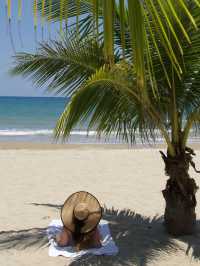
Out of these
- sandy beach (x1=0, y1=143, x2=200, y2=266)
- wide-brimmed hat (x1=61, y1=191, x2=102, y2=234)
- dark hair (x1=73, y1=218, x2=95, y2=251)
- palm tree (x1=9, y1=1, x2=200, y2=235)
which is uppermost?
palm tree (x1=9, y1=1, x2=200, y2=235)

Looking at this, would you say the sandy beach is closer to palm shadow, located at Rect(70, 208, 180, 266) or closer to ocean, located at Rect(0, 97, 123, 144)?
palm shadow, located at Rect(70, 208, 180, 266)

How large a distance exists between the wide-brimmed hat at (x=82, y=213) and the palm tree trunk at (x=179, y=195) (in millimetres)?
794

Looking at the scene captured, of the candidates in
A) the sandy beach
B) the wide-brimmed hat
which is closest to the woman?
the wide-brimmed hat

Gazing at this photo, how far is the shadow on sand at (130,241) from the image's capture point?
4.57 meters

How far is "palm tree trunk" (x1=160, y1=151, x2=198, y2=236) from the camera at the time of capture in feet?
15.8

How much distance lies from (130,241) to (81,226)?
0.62 m

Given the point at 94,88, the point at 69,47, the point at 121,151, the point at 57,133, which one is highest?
the point at 69,47

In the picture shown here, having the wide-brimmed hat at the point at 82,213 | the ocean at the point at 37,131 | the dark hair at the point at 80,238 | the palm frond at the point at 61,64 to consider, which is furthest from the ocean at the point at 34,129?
the dark hair at the point at 80,238

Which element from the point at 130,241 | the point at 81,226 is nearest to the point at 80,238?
the point at 81,226

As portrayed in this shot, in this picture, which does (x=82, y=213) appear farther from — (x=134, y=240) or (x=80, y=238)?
(x=134, y=240)

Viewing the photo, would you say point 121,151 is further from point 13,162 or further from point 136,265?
point 136,265

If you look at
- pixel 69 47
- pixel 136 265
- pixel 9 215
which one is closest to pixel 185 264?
pixel 136 265

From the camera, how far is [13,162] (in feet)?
41.0

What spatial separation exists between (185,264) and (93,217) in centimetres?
106
